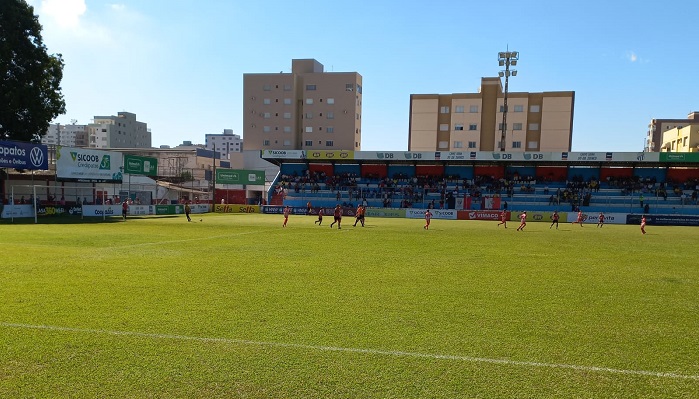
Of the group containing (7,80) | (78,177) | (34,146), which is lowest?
(78,177)

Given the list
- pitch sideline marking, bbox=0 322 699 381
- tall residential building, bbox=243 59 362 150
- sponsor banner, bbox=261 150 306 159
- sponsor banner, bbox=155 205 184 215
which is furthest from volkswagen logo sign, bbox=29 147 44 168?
tall residential building, bbox=243 59 362 150

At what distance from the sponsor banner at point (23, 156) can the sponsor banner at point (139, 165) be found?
6831 mm

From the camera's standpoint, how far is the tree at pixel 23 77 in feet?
114

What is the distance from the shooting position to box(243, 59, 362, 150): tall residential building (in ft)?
260

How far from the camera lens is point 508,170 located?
167 feet

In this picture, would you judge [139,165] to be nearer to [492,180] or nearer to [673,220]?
[492,180]

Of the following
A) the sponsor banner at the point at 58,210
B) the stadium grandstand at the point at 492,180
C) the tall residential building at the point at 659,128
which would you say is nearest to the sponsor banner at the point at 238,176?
the stadium grandstand at the point at 492,180

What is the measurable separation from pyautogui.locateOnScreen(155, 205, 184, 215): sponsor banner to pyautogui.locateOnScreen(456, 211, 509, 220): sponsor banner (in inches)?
1159

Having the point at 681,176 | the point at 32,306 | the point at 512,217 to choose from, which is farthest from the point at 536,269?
the point at 681,176

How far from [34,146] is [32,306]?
100 feet

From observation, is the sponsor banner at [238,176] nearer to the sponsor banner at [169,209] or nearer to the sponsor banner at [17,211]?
the sponsor banner at [169,209]

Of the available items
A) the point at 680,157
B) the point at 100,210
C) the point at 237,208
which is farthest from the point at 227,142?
the point at 680,157

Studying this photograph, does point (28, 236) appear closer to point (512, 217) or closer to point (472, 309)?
point (472, 309)

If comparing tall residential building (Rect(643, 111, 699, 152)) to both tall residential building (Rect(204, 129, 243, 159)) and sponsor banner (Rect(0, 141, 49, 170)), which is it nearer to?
sponsor banner (Rect(0, 141, 49, 170))
